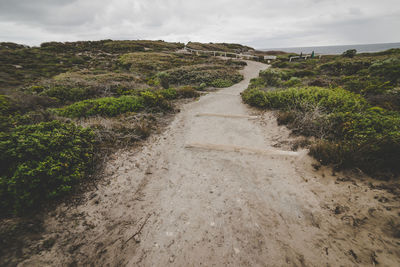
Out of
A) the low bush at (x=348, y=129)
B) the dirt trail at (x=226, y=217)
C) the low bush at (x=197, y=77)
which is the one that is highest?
the low bush at (x=197, y=77)

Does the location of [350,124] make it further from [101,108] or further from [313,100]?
[101,108]

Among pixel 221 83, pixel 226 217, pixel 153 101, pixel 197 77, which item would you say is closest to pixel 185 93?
pixel 153 101

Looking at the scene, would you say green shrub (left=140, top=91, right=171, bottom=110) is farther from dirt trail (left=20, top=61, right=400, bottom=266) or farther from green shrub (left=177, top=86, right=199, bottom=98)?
dirt trail (left=20, top=61, right=400, bottom=266)

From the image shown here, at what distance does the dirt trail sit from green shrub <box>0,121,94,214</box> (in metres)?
0.47

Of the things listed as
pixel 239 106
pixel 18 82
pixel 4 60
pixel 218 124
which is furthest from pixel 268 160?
pixel 4 60

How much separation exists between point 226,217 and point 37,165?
373cm

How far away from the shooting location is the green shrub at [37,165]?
97.7 inches

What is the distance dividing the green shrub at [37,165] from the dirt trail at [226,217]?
0.47 metres

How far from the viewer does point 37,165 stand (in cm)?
282

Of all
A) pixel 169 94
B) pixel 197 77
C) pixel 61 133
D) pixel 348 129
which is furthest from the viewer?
pixel 197 77

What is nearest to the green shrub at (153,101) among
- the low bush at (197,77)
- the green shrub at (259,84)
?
the low bush at (197,77)

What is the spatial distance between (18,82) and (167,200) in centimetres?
1606

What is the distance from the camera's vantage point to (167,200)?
3.28m

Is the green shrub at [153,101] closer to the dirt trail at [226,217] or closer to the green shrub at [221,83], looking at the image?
the dirt trail at [226,217]
